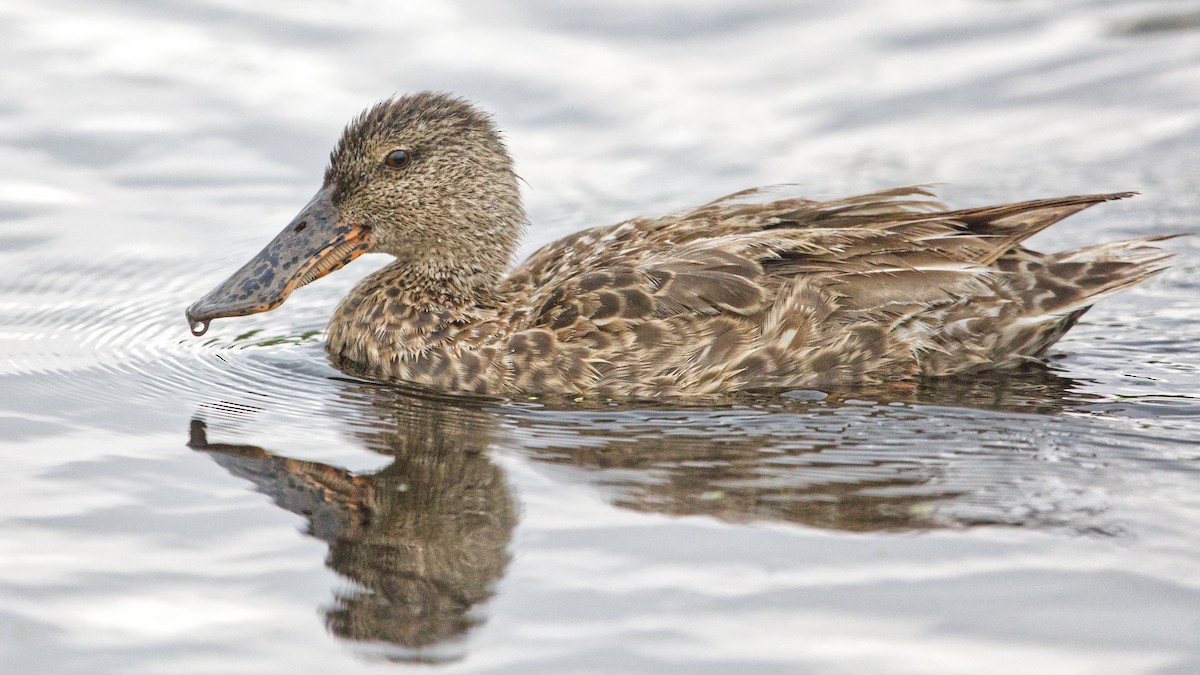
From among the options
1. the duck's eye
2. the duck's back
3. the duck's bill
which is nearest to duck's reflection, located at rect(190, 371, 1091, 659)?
the duck's back

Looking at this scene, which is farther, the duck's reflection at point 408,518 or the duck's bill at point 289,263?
the duck's bill at point 289,263

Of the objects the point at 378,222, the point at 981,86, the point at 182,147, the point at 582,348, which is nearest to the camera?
the point at 582,348

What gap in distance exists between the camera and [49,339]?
8.82m


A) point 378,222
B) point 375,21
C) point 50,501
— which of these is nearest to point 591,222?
point 378,222

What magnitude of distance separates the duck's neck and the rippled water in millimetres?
304

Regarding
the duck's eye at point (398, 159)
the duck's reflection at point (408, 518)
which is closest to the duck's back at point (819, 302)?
the duck's reflection at point (408, 518)

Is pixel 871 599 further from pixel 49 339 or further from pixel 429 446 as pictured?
pixel 49 339

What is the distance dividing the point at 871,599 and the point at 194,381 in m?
4.23

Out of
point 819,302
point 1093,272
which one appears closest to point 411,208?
point 819,302

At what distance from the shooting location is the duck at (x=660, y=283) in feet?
25.7

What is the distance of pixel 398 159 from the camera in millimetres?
8438

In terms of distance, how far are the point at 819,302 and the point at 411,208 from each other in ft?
7.41

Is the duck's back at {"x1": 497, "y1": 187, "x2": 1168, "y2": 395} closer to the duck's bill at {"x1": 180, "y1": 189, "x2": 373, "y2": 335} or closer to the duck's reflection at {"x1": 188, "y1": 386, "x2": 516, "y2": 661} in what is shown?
the duck's reflection at {"x1": 188, "y1": 386, "x2": 516, "y2": 661}

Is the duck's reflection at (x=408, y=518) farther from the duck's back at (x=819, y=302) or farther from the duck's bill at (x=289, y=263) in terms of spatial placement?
the duck's bill at (x=289, y=263)
